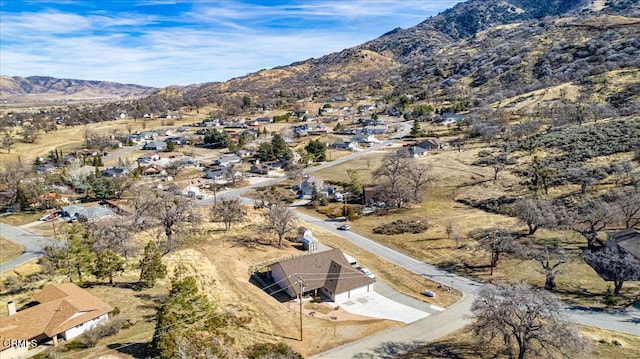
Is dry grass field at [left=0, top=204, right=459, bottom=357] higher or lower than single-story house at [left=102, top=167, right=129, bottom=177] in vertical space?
lower

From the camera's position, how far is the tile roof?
26422 mm

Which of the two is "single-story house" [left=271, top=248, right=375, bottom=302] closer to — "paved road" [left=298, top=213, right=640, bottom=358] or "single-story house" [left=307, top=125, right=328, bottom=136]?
"paved road" [left=298, top=213, right=640, bottom=358]

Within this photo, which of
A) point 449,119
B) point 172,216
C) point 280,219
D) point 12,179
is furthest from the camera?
point 449,119

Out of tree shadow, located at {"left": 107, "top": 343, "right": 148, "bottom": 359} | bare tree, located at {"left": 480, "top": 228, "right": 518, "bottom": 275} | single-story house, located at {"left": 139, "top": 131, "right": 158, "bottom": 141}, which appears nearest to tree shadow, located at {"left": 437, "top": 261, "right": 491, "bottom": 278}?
bare tree, located at {"left": 480, "top": 228, "right": 518, "bottom": 275}

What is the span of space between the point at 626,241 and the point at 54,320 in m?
48.1

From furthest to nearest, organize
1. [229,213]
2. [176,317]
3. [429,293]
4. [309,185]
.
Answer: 1. [309,185]
2. [229,213]
3. [429,293]
4. [176,317]

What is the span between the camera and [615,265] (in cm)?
3375

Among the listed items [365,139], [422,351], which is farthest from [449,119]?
[422,351]

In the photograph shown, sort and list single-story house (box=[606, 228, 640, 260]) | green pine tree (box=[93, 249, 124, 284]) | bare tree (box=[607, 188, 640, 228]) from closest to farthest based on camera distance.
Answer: green pine tree (box=[93, 249, 124, 284])
single-story house (box=[606, 228, 640, 260])
bare tree (box=[607, 188, 640, 228])

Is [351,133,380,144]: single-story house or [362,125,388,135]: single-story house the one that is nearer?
[351,133,380,144]: single-story house

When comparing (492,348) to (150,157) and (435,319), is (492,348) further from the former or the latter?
(150,157)

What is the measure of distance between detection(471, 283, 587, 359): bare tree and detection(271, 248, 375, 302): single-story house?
40.4ft

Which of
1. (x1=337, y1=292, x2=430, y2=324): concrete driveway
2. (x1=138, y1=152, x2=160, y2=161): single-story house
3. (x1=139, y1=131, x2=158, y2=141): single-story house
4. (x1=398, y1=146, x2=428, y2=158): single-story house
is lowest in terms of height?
(x1=337, y1=292, x2=430, y2=324): concrete driveway

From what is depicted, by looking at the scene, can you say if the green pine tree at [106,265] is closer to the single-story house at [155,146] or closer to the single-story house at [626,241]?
the single-story house at [626,241]
